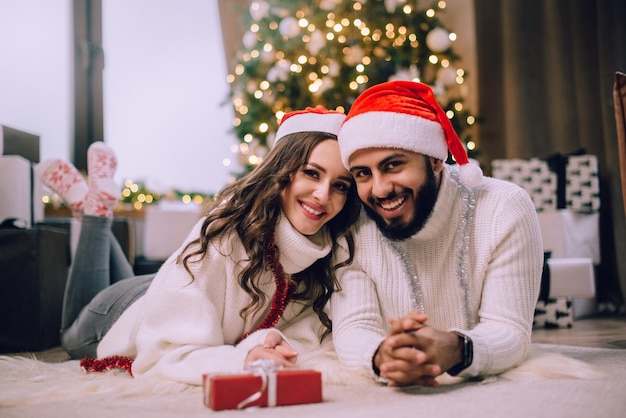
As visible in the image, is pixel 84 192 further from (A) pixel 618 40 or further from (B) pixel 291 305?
(A) pixel 618 40

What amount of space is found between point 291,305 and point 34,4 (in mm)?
3734

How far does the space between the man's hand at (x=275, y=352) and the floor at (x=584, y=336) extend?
3.48ft

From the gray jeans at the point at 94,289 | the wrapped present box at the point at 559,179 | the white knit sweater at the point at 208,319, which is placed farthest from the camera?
the wrapped present box at the point at 559,179

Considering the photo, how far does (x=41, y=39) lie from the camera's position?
4379 mm

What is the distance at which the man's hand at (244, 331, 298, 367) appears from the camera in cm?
134

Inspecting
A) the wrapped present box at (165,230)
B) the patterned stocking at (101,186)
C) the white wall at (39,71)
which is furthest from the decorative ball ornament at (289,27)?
the patterned stocking at (101,186)

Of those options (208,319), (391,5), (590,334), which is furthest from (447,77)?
(208,319)

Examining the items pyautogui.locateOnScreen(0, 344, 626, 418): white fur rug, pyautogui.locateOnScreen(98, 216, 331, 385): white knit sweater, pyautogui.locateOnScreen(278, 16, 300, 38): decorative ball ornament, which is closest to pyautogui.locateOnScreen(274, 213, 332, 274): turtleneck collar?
pyautogui.locateOnScreen(98, 216, 331, 385): white knit sweater

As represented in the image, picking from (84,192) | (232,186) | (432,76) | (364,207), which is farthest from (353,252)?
(432,76)

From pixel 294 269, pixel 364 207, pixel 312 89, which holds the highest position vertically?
pixel 312 89

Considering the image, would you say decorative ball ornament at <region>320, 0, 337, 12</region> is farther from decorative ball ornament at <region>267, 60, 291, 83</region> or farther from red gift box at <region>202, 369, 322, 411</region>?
red gift box at <region>202, 369, 322, 411</region>

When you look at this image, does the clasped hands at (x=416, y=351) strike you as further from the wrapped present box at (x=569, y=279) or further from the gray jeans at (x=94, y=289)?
the wrapped present box at (x=569, y=279)

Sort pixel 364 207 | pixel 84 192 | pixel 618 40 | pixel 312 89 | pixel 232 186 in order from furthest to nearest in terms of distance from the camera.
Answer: pixel 312 89
pixel 618 40
pixel 84 192
pixel 232 186
pixel 364 207

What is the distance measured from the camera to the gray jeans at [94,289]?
1.99 m
